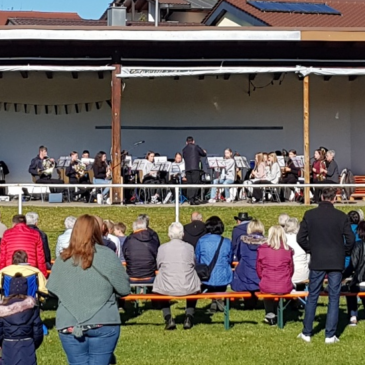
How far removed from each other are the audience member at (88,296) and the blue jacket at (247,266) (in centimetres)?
500

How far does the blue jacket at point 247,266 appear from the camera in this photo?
36.8 feet

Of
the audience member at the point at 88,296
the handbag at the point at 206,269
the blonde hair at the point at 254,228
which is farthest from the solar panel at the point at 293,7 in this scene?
the audience member at the point at 88,296

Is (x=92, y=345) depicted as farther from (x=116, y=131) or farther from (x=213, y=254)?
(x=116, y=131)

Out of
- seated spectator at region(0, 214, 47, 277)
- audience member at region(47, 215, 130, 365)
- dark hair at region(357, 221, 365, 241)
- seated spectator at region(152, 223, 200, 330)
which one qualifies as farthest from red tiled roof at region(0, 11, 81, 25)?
audience member at region(47, 215, 130, 365)

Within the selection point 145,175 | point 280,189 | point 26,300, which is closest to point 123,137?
point 145,175

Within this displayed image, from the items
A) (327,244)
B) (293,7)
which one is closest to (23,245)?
(327,244)

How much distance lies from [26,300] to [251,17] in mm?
21020

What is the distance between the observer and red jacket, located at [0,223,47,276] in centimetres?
1105

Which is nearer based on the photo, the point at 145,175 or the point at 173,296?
the point at 173,296

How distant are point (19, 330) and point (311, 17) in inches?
847

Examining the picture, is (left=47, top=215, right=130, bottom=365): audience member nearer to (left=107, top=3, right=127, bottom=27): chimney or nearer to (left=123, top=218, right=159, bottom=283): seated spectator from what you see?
(left=123, top=218, right=159, bottom=283): seated spectator

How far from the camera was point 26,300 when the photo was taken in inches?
279

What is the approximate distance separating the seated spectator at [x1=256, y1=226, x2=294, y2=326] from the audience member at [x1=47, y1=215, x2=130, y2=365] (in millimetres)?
4657

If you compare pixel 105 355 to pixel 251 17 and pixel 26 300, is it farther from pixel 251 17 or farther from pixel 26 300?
pixel 251 17
